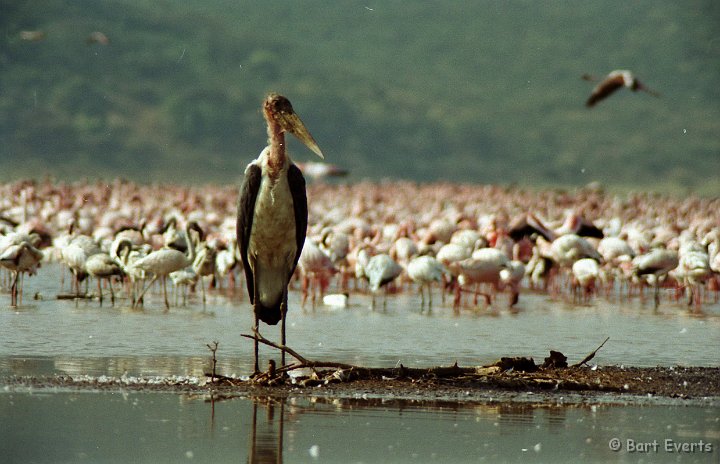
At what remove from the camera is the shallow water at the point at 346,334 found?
31.4ft

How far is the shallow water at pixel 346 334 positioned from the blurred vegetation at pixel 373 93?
163 feet

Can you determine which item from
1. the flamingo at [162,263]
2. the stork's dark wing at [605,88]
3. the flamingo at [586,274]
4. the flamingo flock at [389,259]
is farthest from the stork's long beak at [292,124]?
the stork's dark wing at [605,88]

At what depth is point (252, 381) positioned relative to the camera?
8.09 metres

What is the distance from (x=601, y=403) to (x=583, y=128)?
241ft

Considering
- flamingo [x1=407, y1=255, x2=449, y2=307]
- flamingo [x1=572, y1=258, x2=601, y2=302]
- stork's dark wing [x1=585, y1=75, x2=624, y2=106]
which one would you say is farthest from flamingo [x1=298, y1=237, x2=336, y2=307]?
stork's dark wing [x1=585, y1=75, x2=624, y2=106]

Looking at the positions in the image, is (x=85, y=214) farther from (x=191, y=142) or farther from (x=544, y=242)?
(x=191, y=142)

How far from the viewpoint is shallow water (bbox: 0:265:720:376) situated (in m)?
9.57

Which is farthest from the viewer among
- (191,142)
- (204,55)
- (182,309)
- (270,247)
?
(204,55)

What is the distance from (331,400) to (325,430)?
2.91 ft

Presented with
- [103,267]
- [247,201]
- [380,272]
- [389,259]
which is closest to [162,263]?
[103,267]

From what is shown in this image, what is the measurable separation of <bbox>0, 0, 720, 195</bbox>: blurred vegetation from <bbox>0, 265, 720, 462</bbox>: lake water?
166 feet

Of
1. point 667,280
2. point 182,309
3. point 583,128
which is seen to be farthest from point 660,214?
point 583,128

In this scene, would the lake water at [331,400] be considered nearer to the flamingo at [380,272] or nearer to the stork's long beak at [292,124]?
the flamingo at [380,272]

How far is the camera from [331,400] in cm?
765
